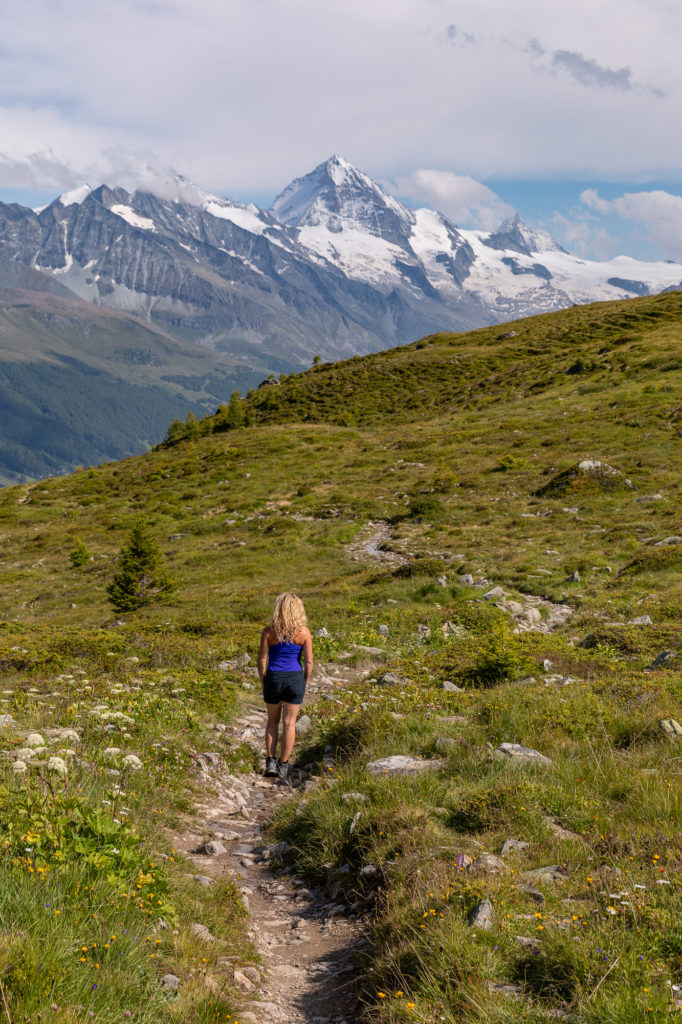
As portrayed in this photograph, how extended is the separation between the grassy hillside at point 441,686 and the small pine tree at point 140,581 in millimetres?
869

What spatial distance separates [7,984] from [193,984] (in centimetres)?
128

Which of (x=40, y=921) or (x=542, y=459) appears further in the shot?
(x=542, y=459)

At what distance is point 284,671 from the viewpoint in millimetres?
9734

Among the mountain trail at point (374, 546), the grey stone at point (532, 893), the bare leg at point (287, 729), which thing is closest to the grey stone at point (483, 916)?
the grey stone at point (532, 893)

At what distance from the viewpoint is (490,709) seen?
898 cm

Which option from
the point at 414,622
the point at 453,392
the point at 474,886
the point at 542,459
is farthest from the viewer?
the point at 453,392

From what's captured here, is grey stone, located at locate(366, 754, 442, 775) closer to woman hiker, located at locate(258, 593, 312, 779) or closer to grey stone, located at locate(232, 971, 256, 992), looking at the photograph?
woman hiker, located at locate(258, 593, 312, 779)

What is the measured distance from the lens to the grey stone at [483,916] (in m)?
4.33

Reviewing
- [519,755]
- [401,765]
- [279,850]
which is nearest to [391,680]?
[401,765]

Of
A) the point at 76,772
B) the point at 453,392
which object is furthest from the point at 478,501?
the point at 453,392

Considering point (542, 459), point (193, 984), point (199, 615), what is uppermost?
point (542, 459)

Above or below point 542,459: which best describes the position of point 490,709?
below

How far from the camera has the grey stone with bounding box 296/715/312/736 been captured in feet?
35.8

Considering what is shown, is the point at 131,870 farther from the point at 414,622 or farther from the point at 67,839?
the point at 414,622
